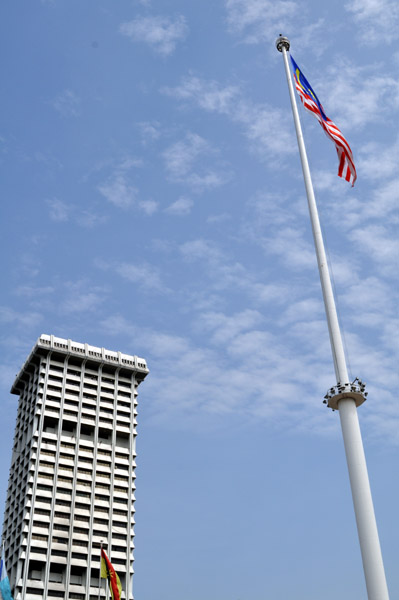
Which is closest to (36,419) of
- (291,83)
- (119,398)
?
(119,398)

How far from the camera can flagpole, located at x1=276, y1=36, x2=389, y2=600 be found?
117 feet

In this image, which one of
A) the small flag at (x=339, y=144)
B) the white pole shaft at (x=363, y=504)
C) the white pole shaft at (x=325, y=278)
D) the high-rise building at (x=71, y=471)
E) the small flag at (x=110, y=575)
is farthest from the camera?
the high-rise building at (x=71, y=471)

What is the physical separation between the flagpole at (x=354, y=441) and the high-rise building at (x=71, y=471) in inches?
3420

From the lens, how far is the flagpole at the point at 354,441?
117 feet

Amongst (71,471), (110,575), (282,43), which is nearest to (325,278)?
(282,43)

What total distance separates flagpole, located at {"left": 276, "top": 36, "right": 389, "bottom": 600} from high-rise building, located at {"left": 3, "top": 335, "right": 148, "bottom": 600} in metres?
86.9

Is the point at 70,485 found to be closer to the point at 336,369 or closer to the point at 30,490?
the point at 30,490

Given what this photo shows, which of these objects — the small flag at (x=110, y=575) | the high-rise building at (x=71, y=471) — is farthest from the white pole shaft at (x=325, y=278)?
the high-rise building at (x=71, y=471)

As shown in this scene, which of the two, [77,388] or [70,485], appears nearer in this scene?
[70,485]

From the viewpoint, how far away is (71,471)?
12462 cm

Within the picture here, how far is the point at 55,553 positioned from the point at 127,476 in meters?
20.2

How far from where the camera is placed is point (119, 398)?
137125 millimetres

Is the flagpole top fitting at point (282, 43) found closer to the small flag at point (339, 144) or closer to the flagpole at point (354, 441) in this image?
Result: the small flag at point (339, 144)

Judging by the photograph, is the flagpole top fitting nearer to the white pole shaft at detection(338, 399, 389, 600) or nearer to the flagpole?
the flagpole
